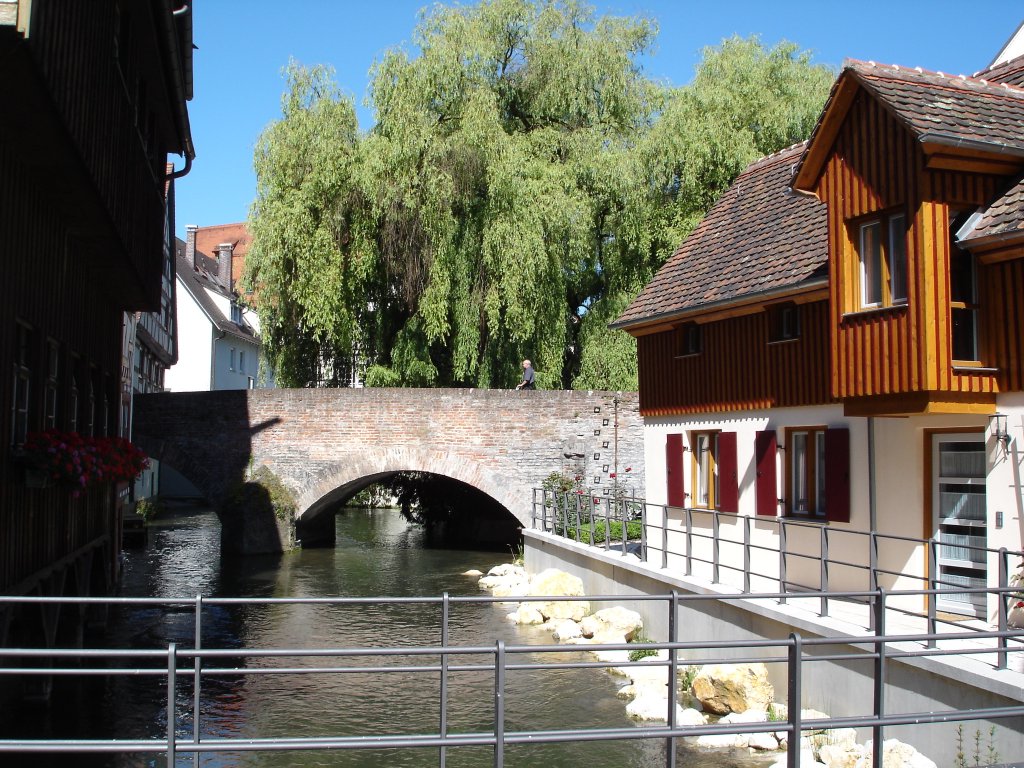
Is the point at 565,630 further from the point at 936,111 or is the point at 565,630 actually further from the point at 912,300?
the point at 936,111

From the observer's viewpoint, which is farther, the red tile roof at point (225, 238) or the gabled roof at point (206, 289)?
the red tile roof at point (225, 238)

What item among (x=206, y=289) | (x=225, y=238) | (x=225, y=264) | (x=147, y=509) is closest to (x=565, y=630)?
(x=147, y=509)

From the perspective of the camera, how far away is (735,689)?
10.0 m

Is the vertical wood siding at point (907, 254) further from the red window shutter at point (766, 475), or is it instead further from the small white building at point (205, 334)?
the small white building at point (205, 334)

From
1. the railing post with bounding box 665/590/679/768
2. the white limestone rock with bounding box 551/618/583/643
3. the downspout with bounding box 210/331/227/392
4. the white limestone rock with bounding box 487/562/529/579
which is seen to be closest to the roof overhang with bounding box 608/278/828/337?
the white limestone rock with bounding box 551/618/583/643

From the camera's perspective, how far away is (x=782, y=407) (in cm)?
1319

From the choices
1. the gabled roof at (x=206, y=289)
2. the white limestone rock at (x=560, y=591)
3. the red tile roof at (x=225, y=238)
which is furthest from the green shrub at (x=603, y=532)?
the red tile roof at (x=225, y=238)

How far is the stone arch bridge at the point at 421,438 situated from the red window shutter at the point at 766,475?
927 cm

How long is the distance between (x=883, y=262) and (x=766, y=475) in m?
3.82

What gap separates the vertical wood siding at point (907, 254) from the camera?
9.49 metres

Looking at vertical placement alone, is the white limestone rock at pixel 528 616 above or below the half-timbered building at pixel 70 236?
below

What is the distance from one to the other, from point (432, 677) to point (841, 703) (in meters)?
4.88

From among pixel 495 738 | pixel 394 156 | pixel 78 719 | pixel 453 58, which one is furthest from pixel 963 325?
pixel 453 58

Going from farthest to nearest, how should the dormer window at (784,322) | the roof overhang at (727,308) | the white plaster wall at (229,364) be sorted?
the white plaster wall at (229,364) → the dormer window at (784,322) → the roof overhang at (727,308)
